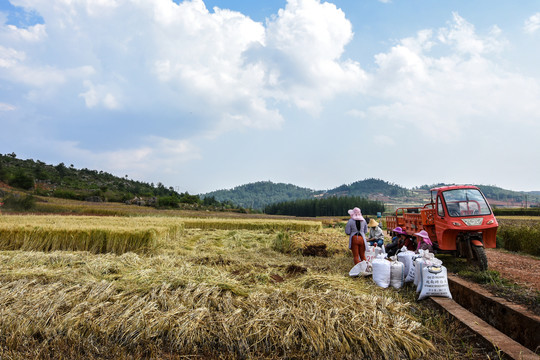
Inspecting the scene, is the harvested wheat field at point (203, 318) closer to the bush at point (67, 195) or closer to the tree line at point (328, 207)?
the bush at point (67, 195)

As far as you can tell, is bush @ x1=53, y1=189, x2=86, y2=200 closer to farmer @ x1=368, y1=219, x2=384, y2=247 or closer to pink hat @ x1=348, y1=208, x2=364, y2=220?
farmer @ x1=368, y1=219, x2=384, y2=247

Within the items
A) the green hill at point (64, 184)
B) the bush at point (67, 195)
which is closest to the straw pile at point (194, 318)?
the green hill at point (64, 184)

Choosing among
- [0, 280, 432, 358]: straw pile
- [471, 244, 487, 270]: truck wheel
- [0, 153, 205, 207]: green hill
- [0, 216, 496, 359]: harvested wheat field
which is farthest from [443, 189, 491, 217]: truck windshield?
[0, 153, 205, 207]: green hill

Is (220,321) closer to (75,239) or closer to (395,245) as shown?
(395,245)

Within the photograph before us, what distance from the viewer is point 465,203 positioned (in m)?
7.73

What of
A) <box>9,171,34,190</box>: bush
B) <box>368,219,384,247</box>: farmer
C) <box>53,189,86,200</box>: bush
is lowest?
<box>368,219,384,247</box>: farmer

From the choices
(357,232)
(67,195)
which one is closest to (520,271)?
(357,232)

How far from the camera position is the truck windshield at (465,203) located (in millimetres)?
7574

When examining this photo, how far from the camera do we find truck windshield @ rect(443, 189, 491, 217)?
24.8 ft

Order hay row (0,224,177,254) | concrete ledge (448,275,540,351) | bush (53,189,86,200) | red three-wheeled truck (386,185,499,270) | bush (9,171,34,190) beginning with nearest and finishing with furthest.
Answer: concrete ledge (448,275,540,351) → red three-wheeled truck (386,185,499,270) → hay row (0,224,177,254) → bush (9,171,34,190) → bush (53,189,86,200)

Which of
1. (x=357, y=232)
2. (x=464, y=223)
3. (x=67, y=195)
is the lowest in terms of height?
(x=357, y=232)

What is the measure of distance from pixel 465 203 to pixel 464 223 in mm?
744

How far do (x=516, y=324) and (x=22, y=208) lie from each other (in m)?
34.5

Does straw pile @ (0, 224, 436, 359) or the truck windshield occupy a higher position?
the truck windshield
